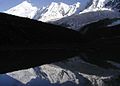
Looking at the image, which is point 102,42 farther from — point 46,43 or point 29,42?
point 29,42

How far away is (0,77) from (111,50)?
101 cm

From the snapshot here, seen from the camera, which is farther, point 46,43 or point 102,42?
point 102,42

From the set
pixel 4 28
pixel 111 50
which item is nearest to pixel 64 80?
pixel 111 50

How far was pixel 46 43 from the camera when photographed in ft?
8.61

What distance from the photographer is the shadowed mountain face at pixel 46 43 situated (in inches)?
97.4

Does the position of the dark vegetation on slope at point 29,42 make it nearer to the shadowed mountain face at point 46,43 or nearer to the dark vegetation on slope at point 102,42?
the shadowed mountain face at point 46,43

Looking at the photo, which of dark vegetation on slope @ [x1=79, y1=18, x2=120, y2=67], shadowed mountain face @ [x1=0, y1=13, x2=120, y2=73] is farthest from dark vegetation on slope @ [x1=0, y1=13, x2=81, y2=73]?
dark vegetation on slope @ [x1=79, y1=18, x2=120, y2=67]

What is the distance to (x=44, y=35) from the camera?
2.59m

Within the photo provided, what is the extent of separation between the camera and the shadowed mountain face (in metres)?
2.47

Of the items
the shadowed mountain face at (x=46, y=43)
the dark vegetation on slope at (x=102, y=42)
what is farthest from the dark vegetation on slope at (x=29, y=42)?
the dark vegetation on slope at (x=102, y=42)

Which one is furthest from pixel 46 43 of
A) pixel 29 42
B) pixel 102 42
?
pixel 102 42

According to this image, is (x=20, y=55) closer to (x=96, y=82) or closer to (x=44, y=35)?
(x=44, y=35)

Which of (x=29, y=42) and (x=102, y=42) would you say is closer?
(x=29, y=42)

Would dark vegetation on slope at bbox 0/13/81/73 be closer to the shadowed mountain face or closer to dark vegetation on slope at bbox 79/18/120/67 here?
the shadowed mountain face
